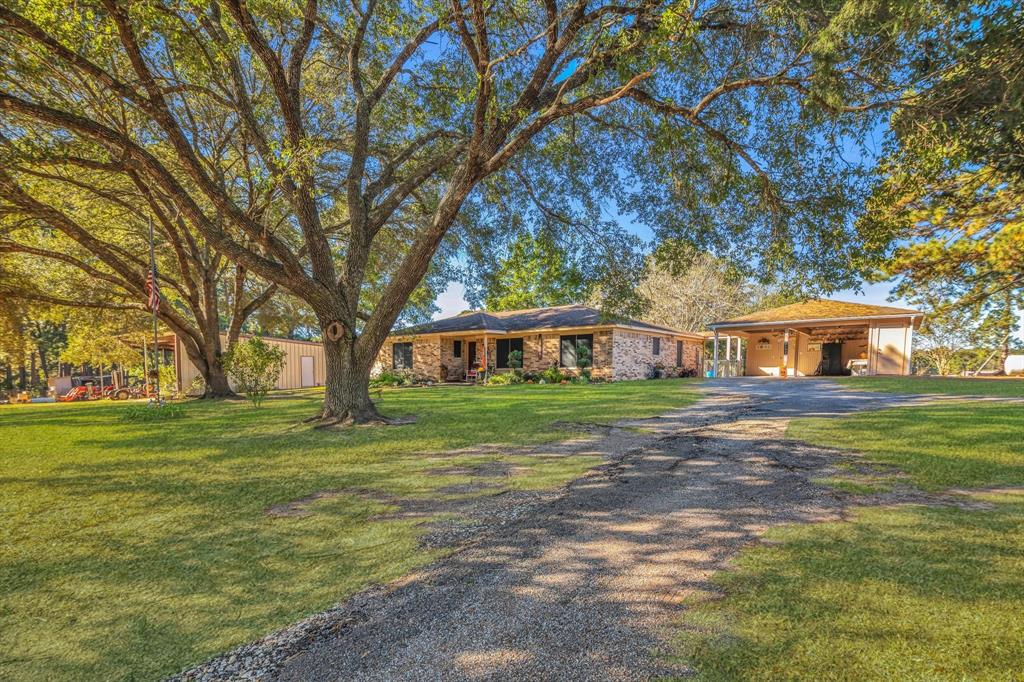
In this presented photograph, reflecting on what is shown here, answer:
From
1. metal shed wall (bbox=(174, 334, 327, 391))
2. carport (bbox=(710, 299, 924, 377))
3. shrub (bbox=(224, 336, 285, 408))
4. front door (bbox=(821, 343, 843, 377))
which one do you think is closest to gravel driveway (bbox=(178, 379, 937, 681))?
shrub (bbox=(224, 336, 285, 408))

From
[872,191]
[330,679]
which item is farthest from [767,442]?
[330,679]

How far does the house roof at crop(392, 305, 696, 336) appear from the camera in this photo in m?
22.2

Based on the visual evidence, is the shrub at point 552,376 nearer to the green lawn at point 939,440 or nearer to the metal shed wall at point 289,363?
the metal shed wall at point 289,363

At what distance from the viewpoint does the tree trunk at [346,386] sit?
9.03 metres

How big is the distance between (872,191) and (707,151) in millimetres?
2790

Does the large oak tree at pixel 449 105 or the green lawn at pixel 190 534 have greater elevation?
the large oak tree at pixel 449 105

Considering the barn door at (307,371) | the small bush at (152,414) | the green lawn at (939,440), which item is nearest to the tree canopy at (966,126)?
the green lawn at (939,440)

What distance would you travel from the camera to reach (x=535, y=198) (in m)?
10.8

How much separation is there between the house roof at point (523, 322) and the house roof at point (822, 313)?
159 inches

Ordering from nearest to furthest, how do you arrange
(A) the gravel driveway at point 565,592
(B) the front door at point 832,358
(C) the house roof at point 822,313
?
(A) the gravel driveway at point 565,592, (C) the house roof at point 822,313, (B) the front door at point 832,358

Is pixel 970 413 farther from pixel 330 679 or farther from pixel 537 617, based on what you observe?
pixel 330 679

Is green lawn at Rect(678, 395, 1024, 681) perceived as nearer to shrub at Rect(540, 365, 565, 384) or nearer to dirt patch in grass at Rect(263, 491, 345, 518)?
dirt patch in grass at Rect(263, 491, 345, 518)

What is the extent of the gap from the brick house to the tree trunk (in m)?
13.2

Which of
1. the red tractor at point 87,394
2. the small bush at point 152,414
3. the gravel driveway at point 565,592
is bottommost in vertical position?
the red tractor at point 87,394
